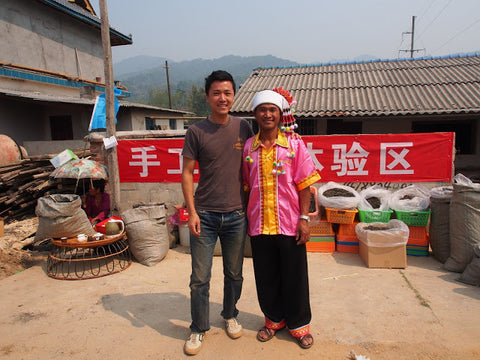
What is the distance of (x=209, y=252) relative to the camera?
248cm

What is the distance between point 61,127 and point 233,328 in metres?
Answer: 11.8

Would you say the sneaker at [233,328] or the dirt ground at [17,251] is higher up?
the sneaker at [233,328]

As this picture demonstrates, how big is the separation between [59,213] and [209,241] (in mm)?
2630

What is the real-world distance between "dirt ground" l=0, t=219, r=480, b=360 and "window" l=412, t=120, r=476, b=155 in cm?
617

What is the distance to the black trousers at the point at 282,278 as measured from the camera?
8.07 ft

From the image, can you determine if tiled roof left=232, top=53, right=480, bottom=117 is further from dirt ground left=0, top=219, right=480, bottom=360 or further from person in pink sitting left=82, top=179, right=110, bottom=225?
dirt ground left=0, top=219, right=480, bottom=360

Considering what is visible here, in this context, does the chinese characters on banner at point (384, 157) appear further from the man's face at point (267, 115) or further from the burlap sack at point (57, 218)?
the burlap sack at point (57, 218)

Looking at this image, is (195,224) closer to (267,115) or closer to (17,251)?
(267,115)

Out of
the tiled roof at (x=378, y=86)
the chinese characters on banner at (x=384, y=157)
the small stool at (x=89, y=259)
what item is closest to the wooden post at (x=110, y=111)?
the small stool at (x=89, y=259)

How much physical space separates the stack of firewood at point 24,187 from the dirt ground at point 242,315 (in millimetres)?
2813

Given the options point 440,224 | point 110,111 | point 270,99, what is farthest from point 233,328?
point 110,111

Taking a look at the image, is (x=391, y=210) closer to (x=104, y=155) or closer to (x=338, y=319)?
(x=338, y=319)

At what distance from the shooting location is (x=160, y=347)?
2582 mm

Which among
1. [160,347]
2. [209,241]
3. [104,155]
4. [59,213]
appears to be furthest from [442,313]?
[104,155]
